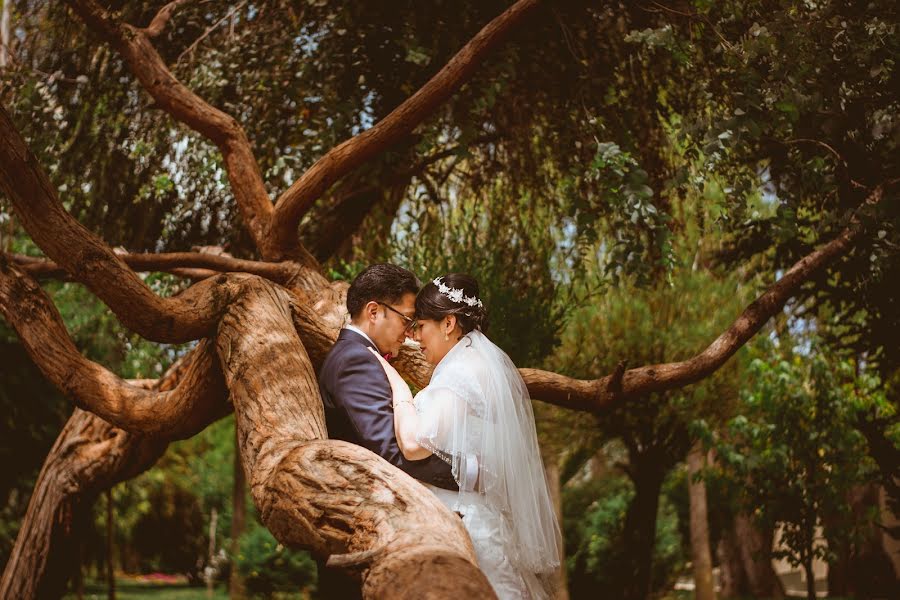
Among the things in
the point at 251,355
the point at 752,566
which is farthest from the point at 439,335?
the point at 752,566

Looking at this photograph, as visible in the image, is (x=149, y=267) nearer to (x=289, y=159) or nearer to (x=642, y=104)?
(x=289, y=159)

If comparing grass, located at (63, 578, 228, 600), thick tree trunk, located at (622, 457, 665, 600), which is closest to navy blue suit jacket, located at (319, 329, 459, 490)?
thick tree trunk, located at (622, 457, 665, 600)

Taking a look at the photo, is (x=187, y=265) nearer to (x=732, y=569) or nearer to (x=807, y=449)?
(x=807, y=449)

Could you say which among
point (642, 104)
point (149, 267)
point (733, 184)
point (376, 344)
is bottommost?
point (376, 344)

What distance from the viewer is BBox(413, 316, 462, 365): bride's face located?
4828 millimetres

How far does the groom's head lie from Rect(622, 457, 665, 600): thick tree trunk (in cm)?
1042

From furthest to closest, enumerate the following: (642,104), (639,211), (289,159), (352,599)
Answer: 1. (642,104)
2. (289,159)
3. (639,211)
4. (352,599)

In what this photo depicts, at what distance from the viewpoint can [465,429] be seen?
4301mm

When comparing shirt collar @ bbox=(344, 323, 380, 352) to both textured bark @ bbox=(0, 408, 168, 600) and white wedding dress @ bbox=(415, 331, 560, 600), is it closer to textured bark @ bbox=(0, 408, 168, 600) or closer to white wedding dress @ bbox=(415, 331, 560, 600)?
white wedding dress @ bbox=(415, 331, 560, 600)

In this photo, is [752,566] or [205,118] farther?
[752,566]

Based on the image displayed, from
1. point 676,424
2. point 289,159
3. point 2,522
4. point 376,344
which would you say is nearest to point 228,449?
point 2,522

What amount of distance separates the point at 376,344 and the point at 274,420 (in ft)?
2.53

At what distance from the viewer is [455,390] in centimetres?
437

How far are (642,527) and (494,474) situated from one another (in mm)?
10769
